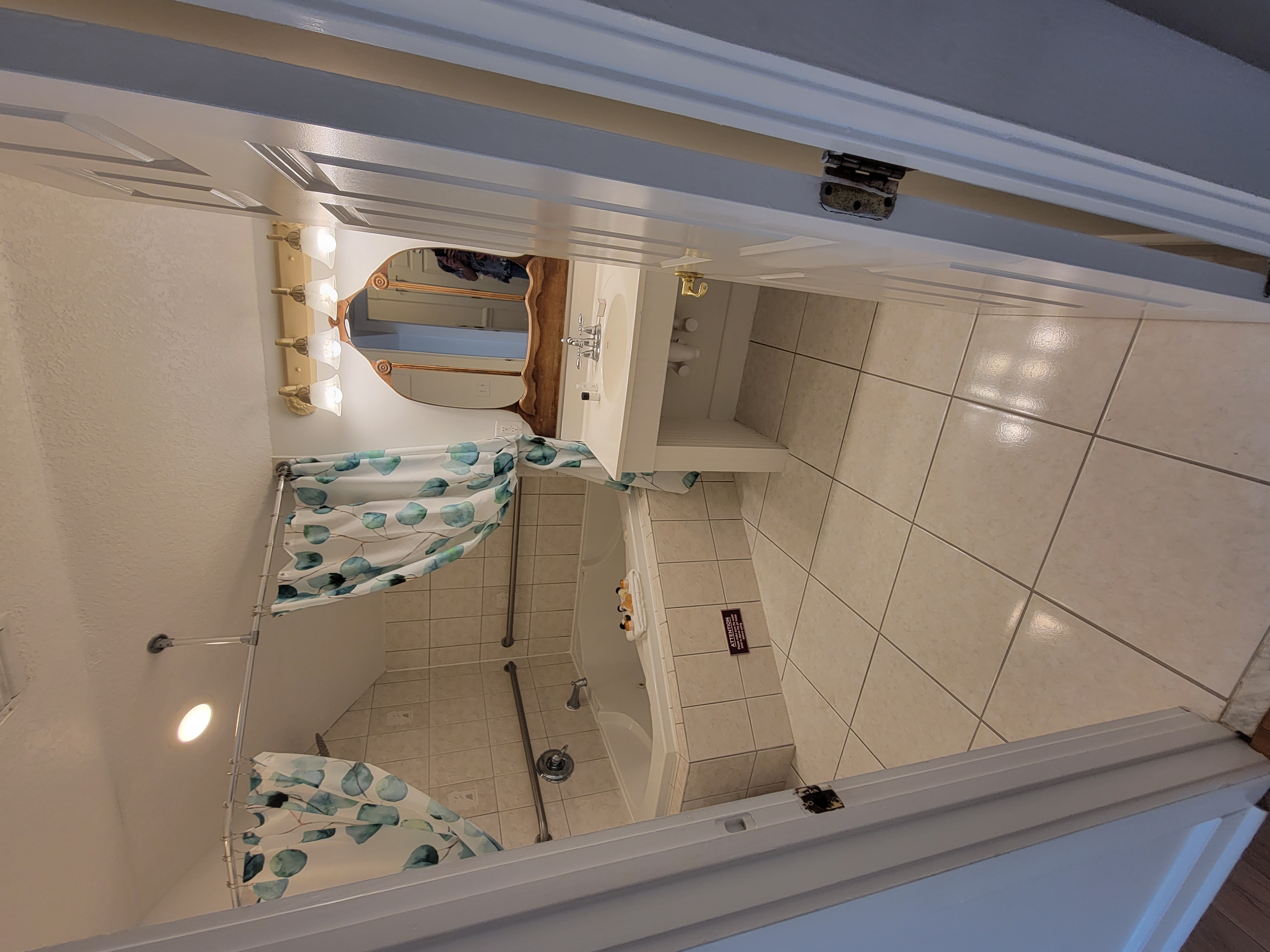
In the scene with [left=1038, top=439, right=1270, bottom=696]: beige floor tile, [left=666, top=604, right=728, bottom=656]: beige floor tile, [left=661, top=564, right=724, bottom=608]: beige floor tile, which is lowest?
[left=666, top=604, right=728, bottom=656]: beige floor tile

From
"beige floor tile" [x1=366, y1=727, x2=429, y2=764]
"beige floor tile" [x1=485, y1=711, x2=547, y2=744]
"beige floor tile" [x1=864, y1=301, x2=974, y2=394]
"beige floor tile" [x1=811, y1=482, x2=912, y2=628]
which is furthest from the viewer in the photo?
"beige floor tile" [x1=485, y1=711, x2=547, y2=744]

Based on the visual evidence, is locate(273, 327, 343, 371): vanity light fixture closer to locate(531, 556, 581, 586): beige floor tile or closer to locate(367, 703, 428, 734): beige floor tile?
locate(531, 556, 581, 586): beige floor tile

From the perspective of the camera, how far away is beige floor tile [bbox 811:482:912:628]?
128 centimetres

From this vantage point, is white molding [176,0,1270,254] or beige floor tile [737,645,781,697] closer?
white molding [176,0,1270,254]

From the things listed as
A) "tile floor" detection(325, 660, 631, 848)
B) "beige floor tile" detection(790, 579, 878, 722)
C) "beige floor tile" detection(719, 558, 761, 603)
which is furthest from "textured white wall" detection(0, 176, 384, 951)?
"beige floor tile" detection(790, 579, 878, 722)

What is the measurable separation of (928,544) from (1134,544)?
0.39m

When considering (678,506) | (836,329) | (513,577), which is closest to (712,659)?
(678,506)

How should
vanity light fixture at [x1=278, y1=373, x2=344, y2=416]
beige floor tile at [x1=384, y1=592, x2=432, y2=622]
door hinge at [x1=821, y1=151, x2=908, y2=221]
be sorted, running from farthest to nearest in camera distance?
beige floor tile at [x1=384, y1=592, x2=432, y2=622] → vanity light fixture at [x1=278, y1=373, x2=344, y2=416] → door hinge at [x1=821, y1=151, x2=908, y2=221]

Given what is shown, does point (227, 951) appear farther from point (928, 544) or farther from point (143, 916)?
point (143, 916)

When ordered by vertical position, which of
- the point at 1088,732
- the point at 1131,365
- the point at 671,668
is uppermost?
the point at 1131,365

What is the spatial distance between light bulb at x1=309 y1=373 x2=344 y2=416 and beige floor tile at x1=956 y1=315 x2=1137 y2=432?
1727 millimetres

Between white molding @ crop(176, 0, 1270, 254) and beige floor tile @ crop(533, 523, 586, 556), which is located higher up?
white molding @ crop(176, 0, 1270, 254)

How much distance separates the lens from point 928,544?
1.18 meters

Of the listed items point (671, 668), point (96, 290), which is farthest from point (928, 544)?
point (96, 290)
